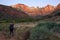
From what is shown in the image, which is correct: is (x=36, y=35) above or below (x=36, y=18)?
above

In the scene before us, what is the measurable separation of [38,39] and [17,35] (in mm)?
6180

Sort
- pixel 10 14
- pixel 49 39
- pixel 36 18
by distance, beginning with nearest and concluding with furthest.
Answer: pixel 49 39
pixel 36 18
pixel 10 14

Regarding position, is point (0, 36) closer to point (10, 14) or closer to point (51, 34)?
point (51, 34)

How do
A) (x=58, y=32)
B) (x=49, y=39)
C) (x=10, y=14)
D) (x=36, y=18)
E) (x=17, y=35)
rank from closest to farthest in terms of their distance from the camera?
(x=49, y=39), (x=58, y=32), (x=17, y=35), (x=36, y=18), (x=10, y=14)

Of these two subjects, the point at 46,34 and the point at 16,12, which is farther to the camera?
the point at 16,12

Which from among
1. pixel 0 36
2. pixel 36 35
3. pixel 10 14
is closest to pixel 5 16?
pixel 10 14

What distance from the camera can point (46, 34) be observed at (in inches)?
785

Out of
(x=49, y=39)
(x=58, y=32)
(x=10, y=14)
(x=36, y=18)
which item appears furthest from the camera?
(x=10, y=14)

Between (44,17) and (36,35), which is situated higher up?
(36,35)

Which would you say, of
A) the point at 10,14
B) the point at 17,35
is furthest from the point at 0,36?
the point at 10,14

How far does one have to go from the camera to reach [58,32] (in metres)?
23.8

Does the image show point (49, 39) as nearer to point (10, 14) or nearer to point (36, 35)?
point (36, 35)

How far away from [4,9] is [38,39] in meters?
38.2

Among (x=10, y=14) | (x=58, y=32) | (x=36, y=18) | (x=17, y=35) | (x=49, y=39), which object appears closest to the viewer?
(x=49, y=39)
